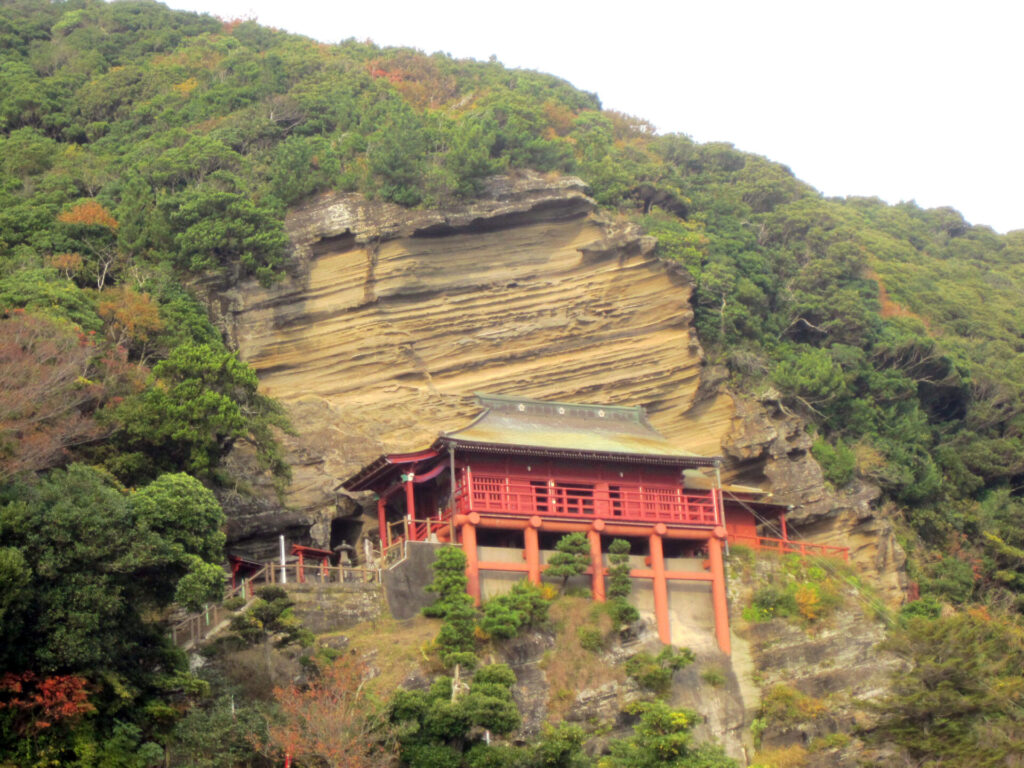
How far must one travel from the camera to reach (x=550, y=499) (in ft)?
116

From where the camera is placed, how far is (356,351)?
42.6 m

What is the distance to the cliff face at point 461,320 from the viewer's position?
4241 cm

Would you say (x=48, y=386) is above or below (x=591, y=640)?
above

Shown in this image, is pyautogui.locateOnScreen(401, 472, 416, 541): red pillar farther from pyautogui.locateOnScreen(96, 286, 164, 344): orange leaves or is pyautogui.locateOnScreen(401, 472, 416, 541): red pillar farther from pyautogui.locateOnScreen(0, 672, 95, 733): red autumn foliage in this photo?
pyautogui.locateOnScreen(0, 672, 95, 733): red autumn foliage

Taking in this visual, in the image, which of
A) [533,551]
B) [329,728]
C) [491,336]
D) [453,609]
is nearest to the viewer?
[329,728]

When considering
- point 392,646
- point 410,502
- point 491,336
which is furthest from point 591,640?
point 491,336

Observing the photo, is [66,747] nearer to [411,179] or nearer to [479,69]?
[411,179]

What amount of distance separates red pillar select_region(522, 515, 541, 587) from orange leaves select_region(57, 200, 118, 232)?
18.5 m

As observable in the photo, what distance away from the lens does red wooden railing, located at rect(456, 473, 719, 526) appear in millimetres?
34750

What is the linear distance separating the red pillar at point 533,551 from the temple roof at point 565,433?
1.97 meters

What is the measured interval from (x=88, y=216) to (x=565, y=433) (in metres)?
17.7

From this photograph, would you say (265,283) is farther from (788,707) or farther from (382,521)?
(788,707)

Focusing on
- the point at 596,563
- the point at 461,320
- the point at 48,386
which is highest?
the point at 48,386

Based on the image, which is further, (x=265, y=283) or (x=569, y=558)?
(x=265, y=283)
